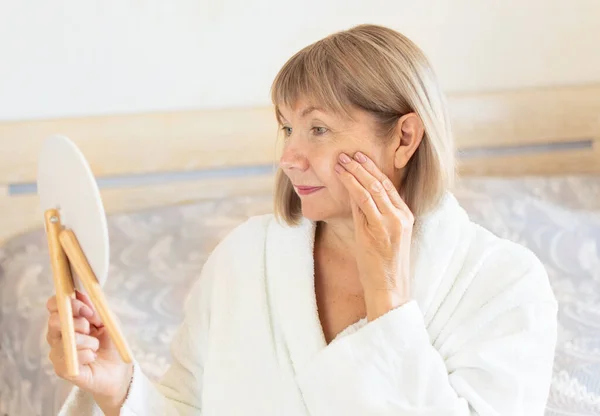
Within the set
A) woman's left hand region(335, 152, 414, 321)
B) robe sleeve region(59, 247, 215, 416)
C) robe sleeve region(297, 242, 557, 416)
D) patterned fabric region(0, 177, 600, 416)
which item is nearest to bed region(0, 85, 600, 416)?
patterned fabric region(0, 177, 600, 416)

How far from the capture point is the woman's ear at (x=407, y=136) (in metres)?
1.23

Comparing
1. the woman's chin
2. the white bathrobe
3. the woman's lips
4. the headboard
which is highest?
the woman's lips

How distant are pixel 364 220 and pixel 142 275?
3.39 ft

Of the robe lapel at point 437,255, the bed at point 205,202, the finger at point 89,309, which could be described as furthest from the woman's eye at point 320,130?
the bed at point 205,202

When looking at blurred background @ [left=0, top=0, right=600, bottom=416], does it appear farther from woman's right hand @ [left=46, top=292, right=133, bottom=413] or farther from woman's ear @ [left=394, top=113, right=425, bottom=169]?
woman's ear @ [left=394, top=113, right=425, bottom=169]

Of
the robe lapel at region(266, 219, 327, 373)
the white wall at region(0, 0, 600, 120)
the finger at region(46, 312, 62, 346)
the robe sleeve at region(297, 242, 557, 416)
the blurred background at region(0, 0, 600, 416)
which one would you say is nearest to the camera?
the finger at region(46, 312, 62, 346)

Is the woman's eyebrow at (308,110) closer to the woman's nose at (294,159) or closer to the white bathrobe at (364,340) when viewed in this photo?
the woman's nose at (294,159)

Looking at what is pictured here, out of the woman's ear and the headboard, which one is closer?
the woman's ear

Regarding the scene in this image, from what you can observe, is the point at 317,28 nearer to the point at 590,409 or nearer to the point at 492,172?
the point at 492,172

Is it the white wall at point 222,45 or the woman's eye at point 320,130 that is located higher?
the woman's eye at point 320,130

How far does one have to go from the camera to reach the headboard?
234 cm

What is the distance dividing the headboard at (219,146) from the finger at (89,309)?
4.24 ft

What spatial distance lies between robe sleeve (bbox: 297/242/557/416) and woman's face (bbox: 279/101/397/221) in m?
0.19

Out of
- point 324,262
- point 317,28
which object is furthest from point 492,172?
point 324,262
